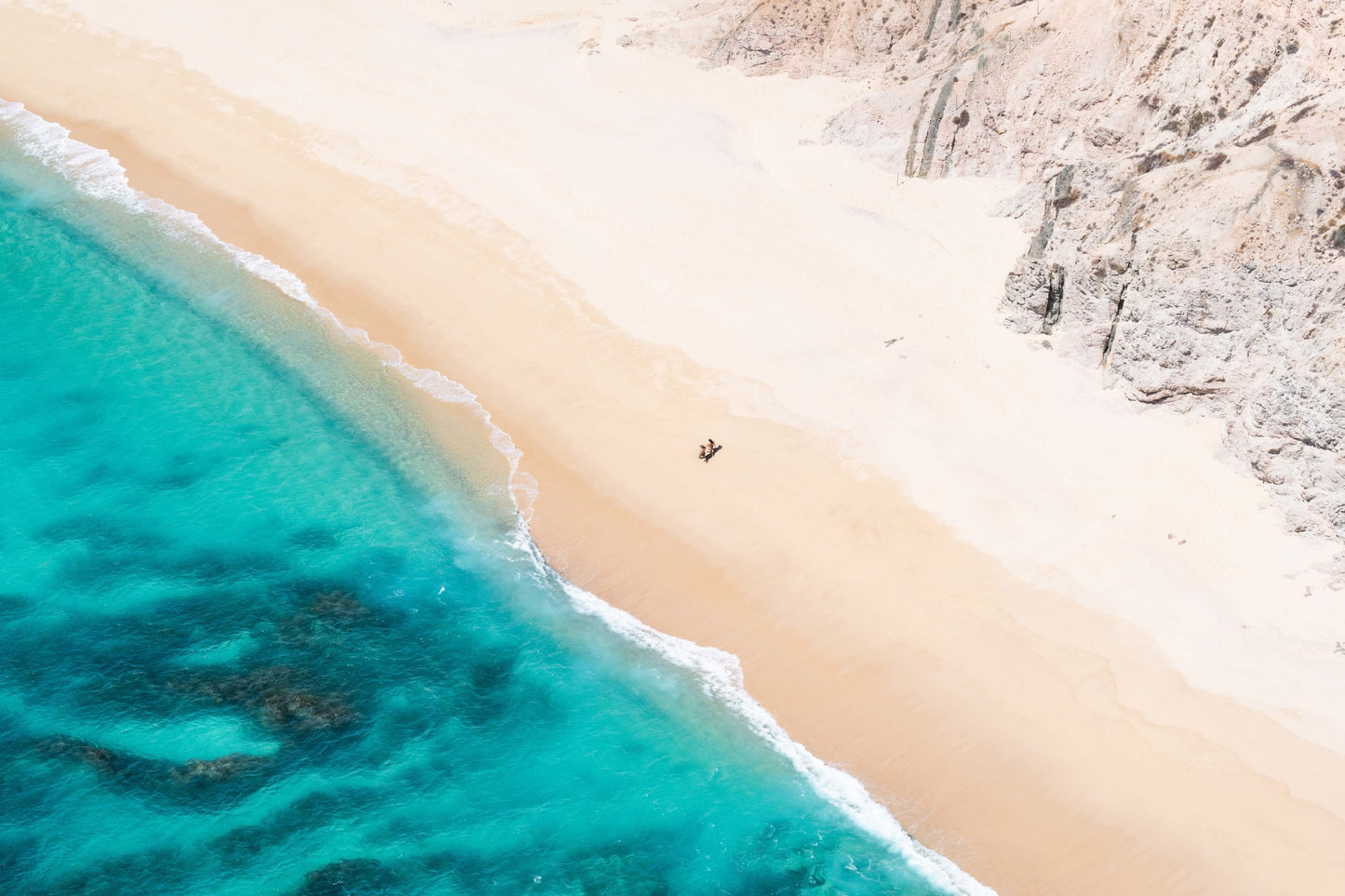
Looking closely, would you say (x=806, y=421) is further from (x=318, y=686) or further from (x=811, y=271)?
(x=318, y=686)

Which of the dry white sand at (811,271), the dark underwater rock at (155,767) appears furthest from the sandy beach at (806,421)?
the dark underwater rock at (155,767)

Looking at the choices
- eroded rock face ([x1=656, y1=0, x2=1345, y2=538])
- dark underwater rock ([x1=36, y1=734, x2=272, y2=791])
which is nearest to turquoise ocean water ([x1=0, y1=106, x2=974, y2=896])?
dark underwater rock ([x1=36, y1=734, x2=272, y2=791])

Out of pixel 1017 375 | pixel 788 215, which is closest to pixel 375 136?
pixel 788 215

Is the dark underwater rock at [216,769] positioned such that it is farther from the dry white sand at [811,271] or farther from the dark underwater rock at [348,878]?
the dry white sand at [811,271]

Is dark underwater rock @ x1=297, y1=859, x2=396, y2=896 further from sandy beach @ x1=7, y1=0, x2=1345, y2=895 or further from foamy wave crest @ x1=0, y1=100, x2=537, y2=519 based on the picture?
foamy wave crest @ x1=0, y1=100, x2=537, y2=519

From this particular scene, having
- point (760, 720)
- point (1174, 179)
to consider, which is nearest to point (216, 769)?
point (760, 720)
